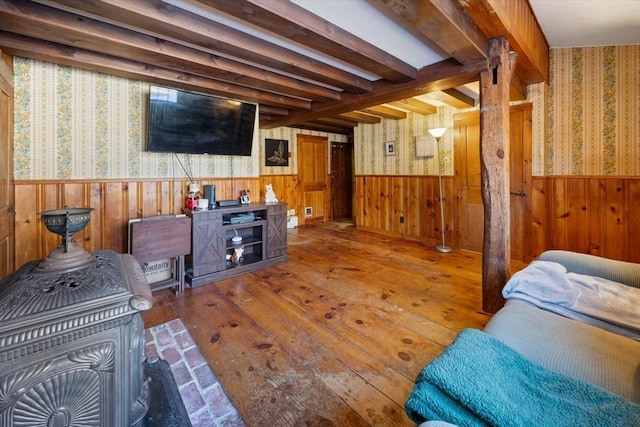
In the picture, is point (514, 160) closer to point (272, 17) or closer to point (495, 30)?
point (495, 30)

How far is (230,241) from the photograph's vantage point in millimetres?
3406

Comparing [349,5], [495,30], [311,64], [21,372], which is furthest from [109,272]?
[495,30]

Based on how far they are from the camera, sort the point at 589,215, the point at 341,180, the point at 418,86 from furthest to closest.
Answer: the point at 341,180 < the point at 589,215 < the point at 418,86

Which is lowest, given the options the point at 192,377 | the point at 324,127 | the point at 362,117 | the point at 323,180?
the point at 192,377

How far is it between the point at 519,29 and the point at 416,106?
201 cm

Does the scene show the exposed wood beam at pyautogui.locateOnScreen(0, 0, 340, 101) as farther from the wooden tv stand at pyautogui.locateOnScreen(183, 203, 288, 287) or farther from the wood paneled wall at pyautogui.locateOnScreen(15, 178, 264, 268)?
the wooden tv stand at pyautogui.locateOnScreen(183, 203, 288, 287)

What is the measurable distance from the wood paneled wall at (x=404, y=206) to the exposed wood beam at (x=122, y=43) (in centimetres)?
282

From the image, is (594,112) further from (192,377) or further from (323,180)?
(323,180)

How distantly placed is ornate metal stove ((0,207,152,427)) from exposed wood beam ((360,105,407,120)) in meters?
3.99

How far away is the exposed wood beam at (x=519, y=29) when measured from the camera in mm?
1752

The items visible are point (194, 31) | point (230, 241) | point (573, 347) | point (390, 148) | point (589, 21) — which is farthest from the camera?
point (390, 148)

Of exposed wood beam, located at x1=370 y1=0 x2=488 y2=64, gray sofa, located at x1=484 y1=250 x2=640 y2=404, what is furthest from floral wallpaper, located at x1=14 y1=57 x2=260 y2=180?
gray sofa, located at x1=484 y1=250 x2=640 y2=404

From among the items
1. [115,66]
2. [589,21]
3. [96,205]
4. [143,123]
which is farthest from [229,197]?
[589,21]

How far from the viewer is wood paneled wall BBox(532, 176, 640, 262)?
9.02 feet
